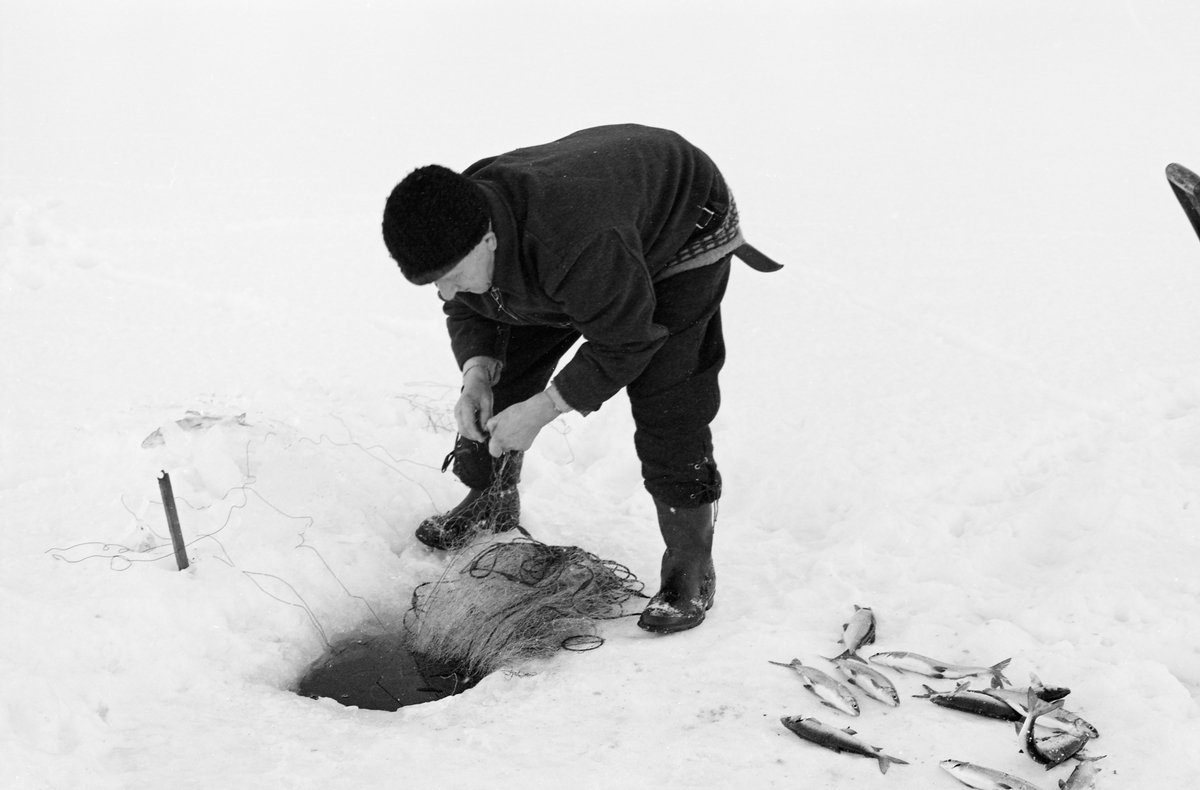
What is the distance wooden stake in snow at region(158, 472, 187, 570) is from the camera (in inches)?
112

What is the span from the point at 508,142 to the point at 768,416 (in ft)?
15.8

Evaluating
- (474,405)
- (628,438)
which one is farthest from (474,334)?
(628,438)

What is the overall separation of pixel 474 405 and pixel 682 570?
0.81 metres

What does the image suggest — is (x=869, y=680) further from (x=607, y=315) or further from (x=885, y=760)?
(x=607, y=315)

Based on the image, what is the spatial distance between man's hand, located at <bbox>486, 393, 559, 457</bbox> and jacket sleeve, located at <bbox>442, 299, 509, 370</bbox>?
1.39 ft

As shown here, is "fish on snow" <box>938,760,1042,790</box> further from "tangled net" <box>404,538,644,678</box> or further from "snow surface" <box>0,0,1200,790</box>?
"tangled net" <box>404,538,644,678</box>

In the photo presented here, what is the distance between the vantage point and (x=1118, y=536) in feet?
10.0

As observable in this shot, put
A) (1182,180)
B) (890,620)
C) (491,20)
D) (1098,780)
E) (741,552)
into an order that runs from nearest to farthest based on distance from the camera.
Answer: (1098,780)
(1182,180)
(890,620)
(741,552)
(491,20)

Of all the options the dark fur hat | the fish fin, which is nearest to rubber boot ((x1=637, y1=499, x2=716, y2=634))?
the fish fin

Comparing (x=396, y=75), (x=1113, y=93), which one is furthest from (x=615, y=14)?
(x=1113, y=93)

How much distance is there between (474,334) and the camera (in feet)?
10.0

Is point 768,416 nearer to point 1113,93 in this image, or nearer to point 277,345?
point 277,345

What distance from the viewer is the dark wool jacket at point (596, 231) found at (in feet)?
7.64

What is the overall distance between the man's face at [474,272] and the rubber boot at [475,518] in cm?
110
